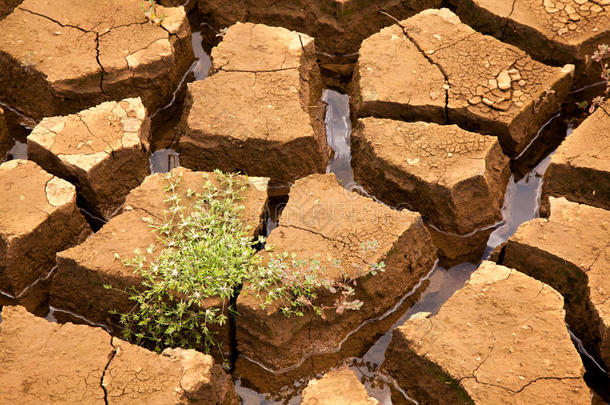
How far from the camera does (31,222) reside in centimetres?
476

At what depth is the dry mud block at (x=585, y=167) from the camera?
16.5ft

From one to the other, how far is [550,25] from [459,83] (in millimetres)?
1000

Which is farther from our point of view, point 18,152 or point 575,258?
point 18,152

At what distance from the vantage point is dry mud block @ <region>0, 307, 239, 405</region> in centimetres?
406

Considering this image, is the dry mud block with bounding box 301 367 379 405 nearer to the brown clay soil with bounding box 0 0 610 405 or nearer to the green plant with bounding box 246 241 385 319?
the brown clay soil with bounding box 0 0 610 405

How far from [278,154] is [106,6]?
210 centimetres

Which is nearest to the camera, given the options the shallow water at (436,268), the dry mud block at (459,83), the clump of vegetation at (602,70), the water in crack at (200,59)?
the shallow water at (436,268)

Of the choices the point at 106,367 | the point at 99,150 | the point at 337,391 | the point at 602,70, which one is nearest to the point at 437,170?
the point at 337,391

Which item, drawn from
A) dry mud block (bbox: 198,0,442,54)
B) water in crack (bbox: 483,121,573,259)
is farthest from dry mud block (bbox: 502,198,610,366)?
dry mud block (bbox: 198,0,442,54)

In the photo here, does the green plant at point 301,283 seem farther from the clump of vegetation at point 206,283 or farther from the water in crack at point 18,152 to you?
the water in crack at point 18,152

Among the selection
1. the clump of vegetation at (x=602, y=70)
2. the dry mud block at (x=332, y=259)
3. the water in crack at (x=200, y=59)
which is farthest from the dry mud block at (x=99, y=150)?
the clump of vegetation at (x=602, y=70)

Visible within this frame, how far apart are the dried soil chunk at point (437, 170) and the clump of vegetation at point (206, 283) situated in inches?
28.0

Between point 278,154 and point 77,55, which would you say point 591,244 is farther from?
point 77,55

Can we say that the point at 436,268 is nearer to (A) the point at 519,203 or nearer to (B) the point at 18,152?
(A) the point at 519,203
